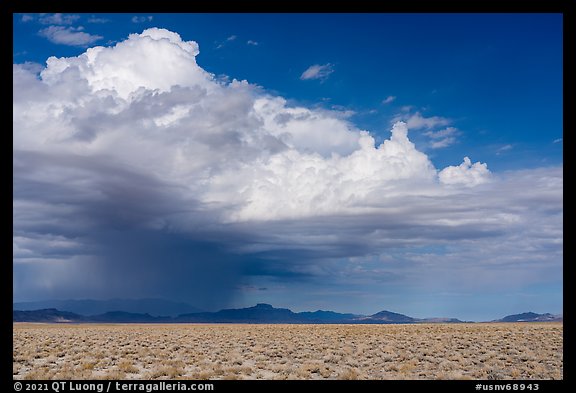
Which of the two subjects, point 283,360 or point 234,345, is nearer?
point 283,360
